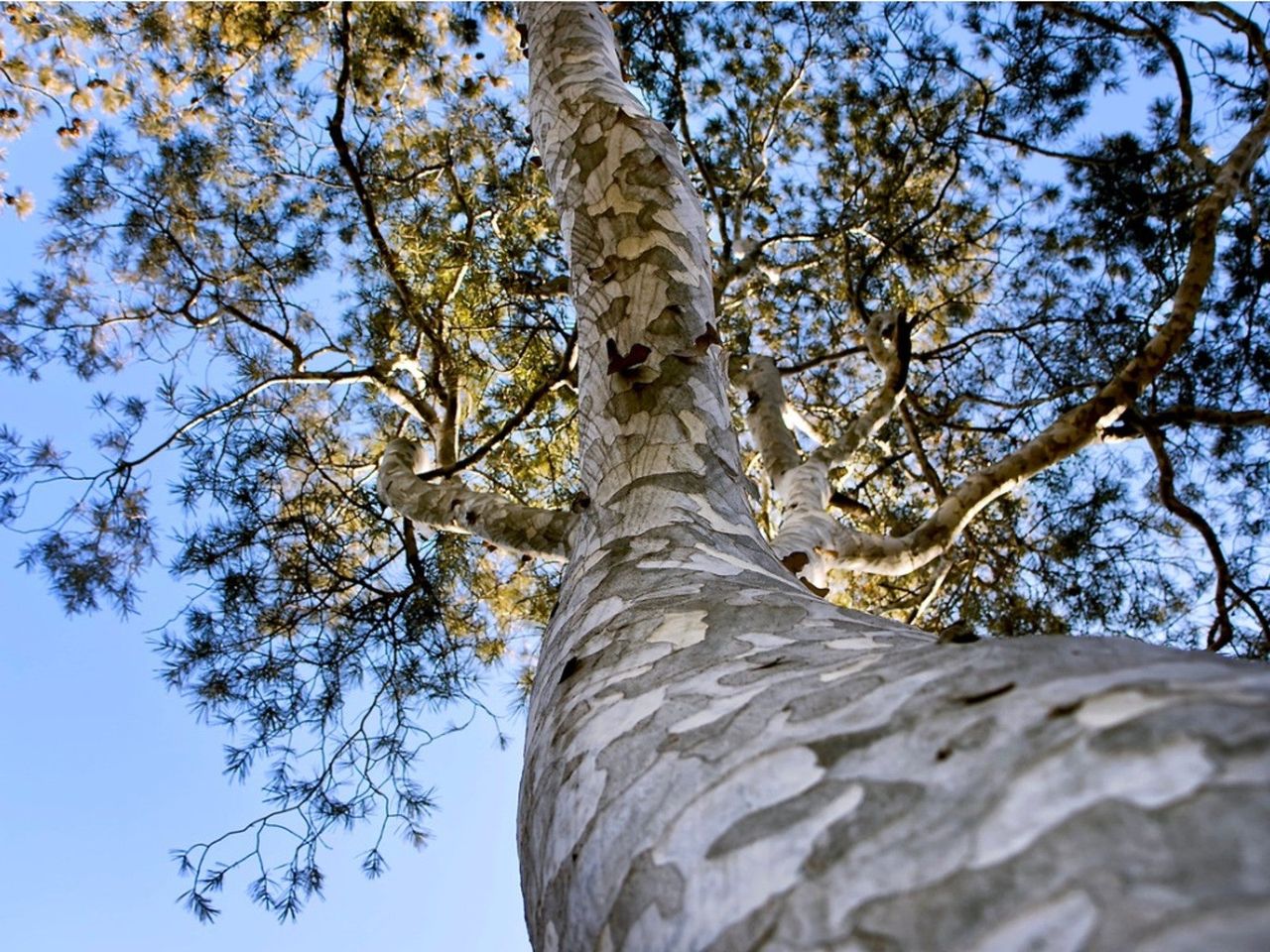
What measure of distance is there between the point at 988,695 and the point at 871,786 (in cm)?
6

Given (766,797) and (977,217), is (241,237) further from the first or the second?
(766,797)

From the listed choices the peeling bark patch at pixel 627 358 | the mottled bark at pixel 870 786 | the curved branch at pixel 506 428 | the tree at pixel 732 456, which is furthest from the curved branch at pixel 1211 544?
the mottled bark at pixel 870 786

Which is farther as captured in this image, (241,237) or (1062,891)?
(241,237)

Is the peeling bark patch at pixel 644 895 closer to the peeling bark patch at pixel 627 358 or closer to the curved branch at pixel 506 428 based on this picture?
the peeling bark patch at pixel 627 358

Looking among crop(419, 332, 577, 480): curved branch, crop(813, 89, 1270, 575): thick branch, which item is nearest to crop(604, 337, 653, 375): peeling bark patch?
crop(813, 89, 1270, 575): thick branch

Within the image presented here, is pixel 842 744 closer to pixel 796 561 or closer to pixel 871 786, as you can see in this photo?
pixel 871 786

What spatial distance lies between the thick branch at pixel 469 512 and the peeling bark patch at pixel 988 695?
1.72 metres

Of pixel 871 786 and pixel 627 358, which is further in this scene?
pixel 627 358

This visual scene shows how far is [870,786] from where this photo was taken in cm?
37

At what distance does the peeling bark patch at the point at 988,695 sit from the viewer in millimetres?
375

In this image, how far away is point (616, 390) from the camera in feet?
4.57

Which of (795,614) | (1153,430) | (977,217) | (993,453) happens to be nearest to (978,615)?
(993,453)

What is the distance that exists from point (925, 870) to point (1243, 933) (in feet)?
0.33

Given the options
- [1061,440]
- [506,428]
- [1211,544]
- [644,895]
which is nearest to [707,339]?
[644,895]
